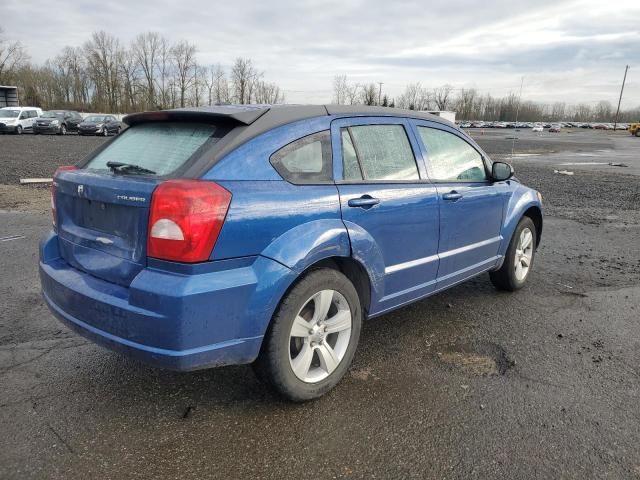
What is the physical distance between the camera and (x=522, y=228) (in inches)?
190

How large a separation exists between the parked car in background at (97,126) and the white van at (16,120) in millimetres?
2879

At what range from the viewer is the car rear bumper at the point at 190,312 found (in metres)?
2.35

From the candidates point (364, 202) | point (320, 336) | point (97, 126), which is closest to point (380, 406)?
point (320, 336)

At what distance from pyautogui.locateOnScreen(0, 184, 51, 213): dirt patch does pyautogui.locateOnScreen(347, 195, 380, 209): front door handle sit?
709 centimetres

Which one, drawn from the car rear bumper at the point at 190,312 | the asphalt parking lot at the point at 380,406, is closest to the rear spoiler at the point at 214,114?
the car rear bumper at the point at 190,312

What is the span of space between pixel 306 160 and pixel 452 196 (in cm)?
137

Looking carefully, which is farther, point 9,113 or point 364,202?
point 9,113

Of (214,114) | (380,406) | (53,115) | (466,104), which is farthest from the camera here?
(466,104)

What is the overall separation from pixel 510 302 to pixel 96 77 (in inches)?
3067

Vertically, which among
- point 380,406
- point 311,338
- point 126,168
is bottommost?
point 380,406

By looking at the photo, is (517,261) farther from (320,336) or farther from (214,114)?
(214,114)

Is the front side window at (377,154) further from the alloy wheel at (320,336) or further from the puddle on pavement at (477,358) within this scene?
the puddle on pavement at (477,358)

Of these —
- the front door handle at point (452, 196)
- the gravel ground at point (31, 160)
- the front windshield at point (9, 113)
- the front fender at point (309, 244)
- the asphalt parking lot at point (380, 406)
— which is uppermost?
the front door handle at point (452, 196)

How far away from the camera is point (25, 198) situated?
959 centimetres
